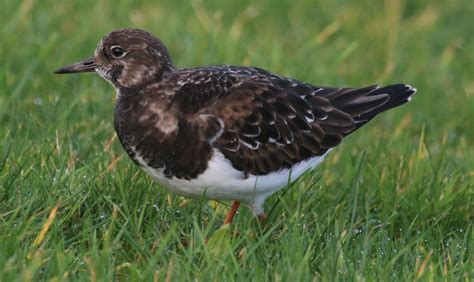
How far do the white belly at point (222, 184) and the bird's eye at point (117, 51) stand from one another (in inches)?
31.1

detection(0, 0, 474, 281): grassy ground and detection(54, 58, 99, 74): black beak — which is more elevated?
detection(54, 58, 99, 74): black beak

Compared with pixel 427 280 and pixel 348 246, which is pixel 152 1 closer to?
pixel 348 246

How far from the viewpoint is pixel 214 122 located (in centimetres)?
672

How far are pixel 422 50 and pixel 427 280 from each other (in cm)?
692

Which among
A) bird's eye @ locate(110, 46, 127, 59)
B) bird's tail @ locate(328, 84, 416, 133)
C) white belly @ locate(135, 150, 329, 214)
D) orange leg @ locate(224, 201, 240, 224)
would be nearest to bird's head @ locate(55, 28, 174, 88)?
bird's eye @ locate(110, 46, 127, 59)

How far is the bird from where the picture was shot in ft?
21.6

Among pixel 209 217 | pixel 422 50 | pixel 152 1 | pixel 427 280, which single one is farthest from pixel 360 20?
pixel 427 280

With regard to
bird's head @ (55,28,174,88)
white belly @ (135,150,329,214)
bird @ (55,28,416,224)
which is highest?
bird's head @ (55,28,174,88)

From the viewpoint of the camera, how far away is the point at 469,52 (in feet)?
41.3

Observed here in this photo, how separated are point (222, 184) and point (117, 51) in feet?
3.97

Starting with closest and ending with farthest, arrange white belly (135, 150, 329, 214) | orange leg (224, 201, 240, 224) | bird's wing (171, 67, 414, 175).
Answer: white belly (135, 150, 329, 214), bird's wing (171, 67, 414, 175), orange leg (224, 201, 240, 224)

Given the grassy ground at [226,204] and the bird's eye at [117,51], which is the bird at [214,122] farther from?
the grassy ground at [226,204]

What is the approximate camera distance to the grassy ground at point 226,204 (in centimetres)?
595

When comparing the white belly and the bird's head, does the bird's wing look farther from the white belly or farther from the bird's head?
the bird's head
